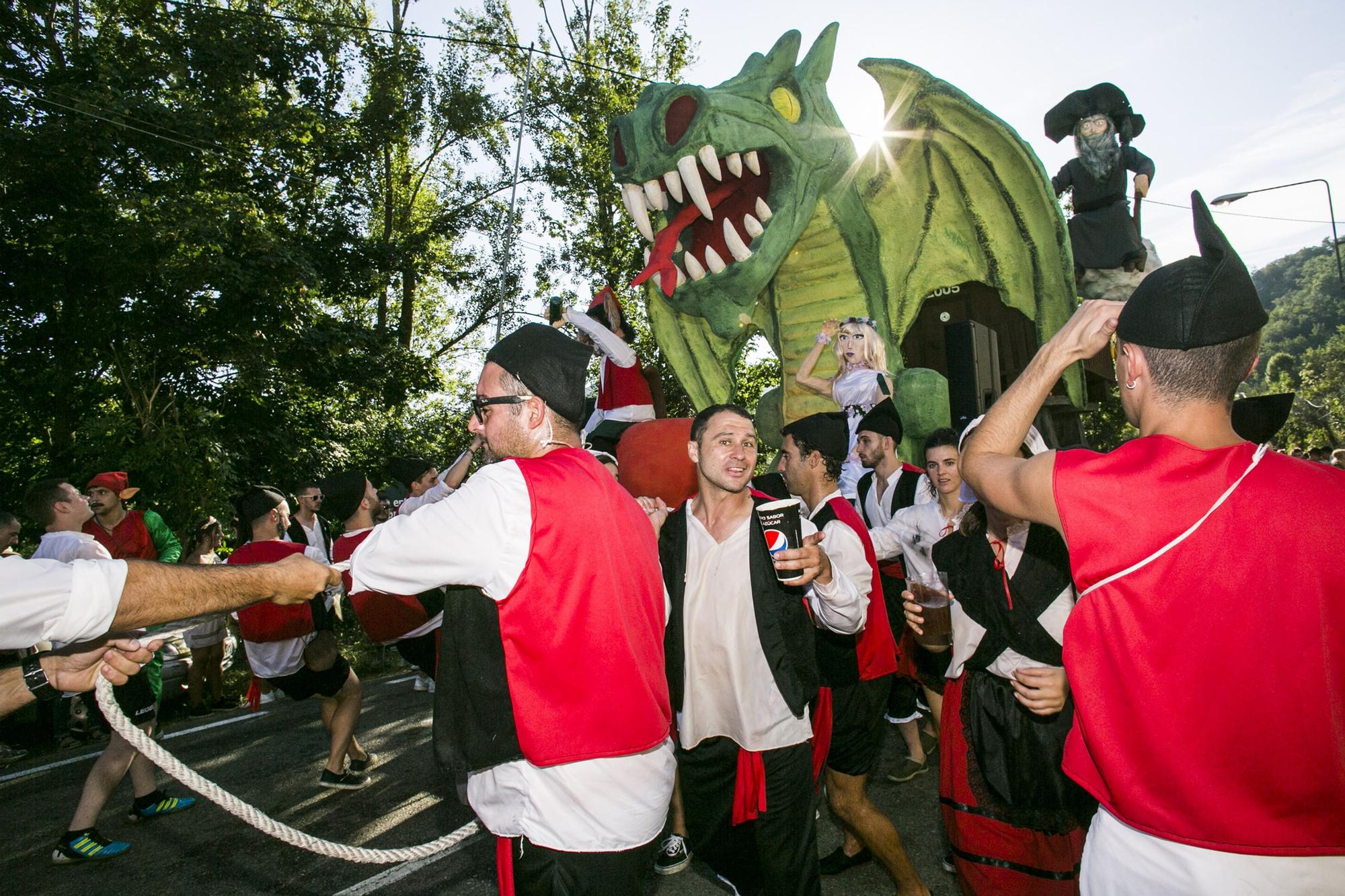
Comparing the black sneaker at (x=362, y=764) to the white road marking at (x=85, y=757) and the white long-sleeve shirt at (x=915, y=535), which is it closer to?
the white road marking at (x=85, y=757)

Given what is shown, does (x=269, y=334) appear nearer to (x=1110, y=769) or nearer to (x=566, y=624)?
(x=566, y=624)

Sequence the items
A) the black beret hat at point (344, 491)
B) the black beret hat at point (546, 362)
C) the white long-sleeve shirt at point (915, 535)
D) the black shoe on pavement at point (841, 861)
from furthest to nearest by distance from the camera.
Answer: the black beret hat at point (344, 491) < the white long-sleeve shirt at point (915, 535) < the black shoe on pavement at point (841, 861) < the black beret hat at point (546, 362)

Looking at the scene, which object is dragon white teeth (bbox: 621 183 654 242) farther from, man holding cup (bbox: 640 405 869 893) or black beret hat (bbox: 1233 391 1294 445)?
black beret hat (bbox: 1233 391 1294 445)

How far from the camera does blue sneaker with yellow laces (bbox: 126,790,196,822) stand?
443 cm

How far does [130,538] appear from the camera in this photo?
502cm

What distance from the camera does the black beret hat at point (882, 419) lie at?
4422mm

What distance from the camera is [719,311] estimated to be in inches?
179

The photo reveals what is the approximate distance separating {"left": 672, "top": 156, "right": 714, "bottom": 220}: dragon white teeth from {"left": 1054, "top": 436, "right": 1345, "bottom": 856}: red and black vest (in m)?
3.13

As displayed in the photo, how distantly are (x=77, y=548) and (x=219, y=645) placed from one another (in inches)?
145

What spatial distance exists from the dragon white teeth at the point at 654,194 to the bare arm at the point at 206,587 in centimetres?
290

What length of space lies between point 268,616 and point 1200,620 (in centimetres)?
446

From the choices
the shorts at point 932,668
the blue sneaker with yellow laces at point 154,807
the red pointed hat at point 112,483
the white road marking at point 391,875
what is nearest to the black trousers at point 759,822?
the shorts at point 932,668

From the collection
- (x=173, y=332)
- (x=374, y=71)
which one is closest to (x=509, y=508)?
Answer: (x=173, y=332)

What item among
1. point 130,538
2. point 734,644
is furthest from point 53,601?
point 130,538
